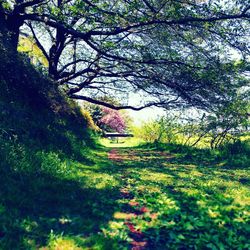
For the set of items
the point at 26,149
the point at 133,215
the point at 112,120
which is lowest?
the point at 133,215

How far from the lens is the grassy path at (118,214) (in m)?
4.34

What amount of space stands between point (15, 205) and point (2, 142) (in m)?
2.43

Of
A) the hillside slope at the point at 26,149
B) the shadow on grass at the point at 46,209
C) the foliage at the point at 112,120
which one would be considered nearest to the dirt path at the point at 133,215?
the shadow on grass at the point at 46,209

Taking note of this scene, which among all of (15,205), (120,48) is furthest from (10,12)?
(15,205)

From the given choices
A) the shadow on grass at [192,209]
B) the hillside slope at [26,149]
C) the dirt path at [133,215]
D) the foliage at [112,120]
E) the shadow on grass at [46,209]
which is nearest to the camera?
the shadow on grass at [46,209]

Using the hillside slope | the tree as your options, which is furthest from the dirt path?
the tree

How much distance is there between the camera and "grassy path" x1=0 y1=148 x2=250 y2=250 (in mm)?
4344

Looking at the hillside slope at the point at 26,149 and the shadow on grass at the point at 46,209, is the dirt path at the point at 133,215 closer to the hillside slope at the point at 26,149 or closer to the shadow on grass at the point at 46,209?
the shadow on grass at the point at 46,209

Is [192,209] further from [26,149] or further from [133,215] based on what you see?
[26,149]

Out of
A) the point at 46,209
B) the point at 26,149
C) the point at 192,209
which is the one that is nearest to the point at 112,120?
the point at 26,149

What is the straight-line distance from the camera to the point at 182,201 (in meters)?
6.65

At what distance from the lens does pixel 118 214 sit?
5.69 metres

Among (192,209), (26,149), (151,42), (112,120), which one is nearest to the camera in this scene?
(192,209)

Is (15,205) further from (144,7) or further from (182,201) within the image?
(144,7)
